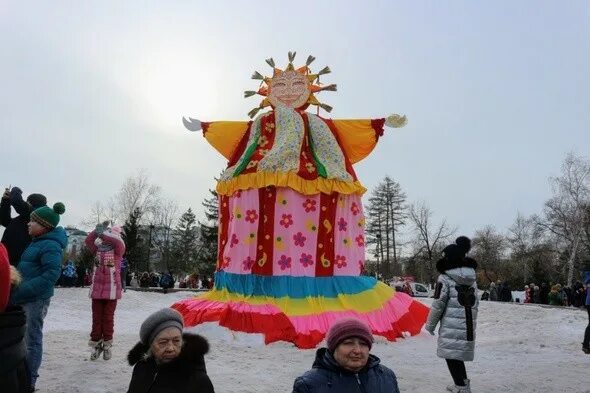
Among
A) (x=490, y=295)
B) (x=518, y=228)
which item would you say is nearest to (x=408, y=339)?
(x=490, y=295)

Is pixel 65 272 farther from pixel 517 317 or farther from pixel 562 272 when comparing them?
pixel 562 272

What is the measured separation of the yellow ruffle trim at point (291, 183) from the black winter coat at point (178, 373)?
687cm

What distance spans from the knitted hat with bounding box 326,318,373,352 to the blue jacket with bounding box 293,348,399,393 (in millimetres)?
85

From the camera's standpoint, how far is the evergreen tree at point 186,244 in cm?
4991

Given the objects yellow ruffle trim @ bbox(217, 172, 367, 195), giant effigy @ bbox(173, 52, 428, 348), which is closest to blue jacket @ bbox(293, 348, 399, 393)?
giant effigy @ bbox(173, 52, 428, 348)

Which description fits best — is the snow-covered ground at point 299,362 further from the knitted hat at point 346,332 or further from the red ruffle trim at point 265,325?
the knitted hat at point 346,332

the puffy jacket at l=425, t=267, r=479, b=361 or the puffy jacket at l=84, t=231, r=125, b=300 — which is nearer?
the puffy jacket at l=425, t=267, r=479, b=361

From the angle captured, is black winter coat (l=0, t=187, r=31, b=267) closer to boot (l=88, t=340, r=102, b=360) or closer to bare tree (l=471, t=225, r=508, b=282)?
boot (l=88, t=340, r=102, b=360)

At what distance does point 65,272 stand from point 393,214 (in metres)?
36.7

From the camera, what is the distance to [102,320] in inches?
270

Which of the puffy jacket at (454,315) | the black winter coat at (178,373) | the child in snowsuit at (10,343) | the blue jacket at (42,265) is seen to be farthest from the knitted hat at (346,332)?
the puffy jacket at (454,315)

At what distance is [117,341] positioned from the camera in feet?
27.8

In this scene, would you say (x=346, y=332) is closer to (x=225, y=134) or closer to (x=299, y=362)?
(x=299, y=362)

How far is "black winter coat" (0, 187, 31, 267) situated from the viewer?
5.67 metres
